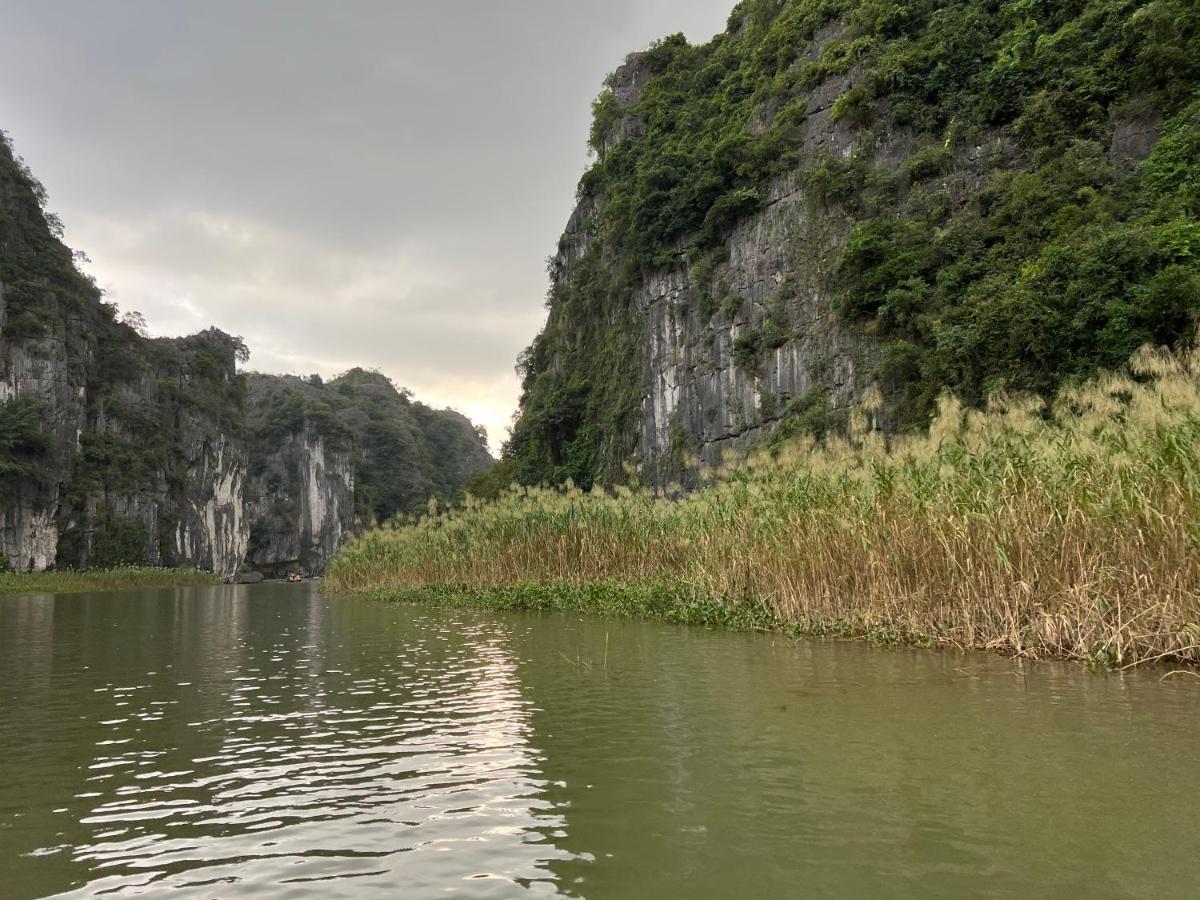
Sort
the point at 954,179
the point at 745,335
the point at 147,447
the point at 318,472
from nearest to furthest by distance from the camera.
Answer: the point at 954,179 < the point at 745,335 < the point at 147,447 < the point at 318,472

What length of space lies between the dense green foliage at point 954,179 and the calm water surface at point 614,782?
18218 millimetres

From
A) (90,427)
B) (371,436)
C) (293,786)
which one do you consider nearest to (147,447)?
(90,427)

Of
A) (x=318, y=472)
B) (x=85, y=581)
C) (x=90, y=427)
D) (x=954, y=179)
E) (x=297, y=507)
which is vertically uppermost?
(x=954, y=179)

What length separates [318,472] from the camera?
95000mm

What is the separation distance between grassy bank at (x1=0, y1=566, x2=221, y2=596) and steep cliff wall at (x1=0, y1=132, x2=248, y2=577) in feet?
25.5

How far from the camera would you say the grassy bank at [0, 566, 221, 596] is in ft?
118

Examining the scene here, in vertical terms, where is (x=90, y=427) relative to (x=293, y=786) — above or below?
above

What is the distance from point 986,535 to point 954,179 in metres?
27.0

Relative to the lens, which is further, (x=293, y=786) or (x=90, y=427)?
(x=90, y=427)

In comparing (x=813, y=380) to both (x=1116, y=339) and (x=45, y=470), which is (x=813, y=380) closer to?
(x=1116, y=339)

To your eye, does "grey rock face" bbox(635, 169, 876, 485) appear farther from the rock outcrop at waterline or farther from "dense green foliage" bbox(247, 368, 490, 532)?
"dense green foliage" bbox(247, 368, 490, 532)

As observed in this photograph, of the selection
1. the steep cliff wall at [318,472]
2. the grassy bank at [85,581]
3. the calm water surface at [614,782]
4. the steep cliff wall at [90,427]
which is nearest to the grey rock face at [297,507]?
the steep cliff wall at [318,472]

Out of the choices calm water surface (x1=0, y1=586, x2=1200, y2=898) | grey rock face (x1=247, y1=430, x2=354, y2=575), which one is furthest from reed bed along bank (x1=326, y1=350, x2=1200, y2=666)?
grey rock face (x1=247, y1=430, x2=354, y2=575)

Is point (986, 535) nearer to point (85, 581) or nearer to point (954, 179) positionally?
point (954, 179)
